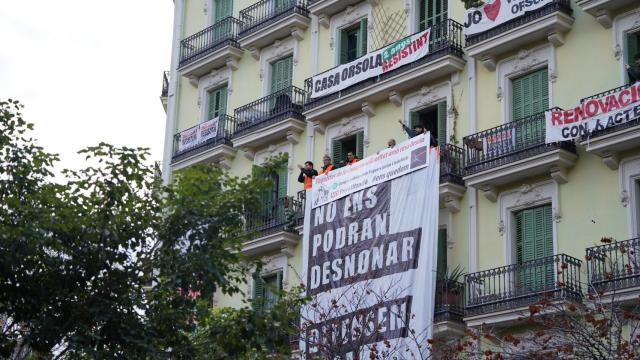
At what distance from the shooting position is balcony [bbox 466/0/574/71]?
96.7 feet

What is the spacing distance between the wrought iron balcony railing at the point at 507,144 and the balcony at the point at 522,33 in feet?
6.28

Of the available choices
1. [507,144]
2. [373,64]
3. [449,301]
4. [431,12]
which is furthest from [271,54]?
[449,301]

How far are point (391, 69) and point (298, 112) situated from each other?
3849 millimetres

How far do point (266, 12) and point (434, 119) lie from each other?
786cm

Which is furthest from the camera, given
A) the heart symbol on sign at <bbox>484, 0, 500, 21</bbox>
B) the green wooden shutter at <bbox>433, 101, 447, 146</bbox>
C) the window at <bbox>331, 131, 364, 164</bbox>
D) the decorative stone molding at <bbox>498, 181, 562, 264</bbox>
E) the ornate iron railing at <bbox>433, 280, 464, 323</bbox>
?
the window at <bbox>331, 131, 364, 164</bbox>

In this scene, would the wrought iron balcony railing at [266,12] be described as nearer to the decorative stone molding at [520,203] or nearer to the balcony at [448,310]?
the decorative stone molding at [520,203]

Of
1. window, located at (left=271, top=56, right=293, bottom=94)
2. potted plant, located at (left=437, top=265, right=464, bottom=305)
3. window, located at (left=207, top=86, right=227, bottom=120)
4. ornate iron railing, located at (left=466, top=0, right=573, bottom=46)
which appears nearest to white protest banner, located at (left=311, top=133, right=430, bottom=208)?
potted plant, located at (left=437, top=265, right=464, bottom=305)

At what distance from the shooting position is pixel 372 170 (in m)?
31.6

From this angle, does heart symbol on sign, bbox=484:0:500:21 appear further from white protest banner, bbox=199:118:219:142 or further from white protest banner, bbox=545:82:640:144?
white protest banner, bbox=199:118:219:142

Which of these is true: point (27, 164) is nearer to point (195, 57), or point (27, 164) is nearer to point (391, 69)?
point (391, 69)

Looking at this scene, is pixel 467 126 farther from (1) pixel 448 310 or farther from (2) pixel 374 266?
(1) pixel 448 310

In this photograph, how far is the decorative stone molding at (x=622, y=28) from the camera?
28.3 meters

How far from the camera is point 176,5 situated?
42.7 metres

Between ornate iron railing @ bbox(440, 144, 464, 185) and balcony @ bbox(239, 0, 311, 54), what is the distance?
7534mm
